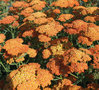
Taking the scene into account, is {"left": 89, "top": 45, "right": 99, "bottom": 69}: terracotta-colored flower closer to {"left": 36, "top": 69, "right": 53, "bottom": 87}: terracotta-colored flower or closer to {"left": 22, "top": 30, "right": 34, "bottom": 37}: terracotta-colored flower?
{"left": 36, "top": 69, "right": 53, "bottom": 87}: terracotta-colored flower

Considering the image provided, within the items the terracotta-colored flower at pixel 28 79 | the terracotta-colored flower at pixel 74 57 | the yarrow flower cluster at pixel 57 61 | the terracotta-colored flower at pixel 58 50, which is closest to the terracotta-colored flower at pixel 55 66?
the yarrow flower cluster at pixel 57 61

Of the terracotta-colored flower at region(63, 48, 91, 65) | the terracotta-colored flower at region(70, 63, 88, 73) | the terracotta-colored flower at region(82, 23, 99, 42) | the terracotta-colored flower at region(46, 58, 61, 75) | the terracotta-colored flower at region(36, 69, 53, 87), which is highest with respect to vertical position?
the terracotta-colored flower at region(82, 23, 99, 42)

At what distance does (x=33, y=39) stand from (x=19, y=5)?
355cm

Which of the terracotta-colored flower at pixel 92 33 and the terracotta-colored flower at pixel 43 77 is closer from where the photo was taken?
the terracotta-colored flower at pixel 43 77

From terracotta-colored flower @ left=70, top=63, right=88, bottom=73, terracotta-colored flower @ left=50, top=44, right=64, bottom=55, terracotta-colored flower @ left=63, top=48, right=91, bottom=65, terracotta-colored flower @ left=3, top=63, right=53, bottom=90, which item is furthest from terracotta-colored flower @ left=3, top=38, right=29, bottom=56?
terracotta-colored flower @ left=70, top=63, right=88, bottom=73

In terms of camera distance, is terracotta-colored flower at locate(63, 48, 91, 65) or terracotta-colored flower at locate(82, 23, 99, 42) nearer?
terracotta-colored flower at locate(63, 48, 91, 65)

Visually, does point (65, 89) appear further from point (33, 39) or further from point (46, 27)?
point (33, 39)

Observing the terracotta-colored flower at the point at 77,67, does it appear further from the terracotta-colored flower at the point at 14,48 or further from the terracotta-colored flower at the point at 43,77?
the terracotta-colored flower at the point at 14,48

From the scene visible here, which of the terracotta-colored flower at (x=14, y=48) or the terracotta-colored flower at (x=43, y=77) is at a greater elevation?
the terracotta-colored flower at (x=14, y=48)

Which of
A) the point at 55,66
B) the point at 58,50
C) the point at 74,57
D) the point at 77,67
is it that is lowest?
the point at 58,50

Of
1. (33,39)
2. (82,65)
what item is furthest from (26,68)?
(33,39)

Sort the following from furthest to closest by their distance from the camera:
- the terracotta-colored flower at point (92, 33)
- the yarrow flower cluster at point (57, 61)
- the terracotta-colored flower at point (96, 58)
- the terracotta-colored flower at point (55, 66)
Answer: the terracotta-colored flower at point (92, 33), the terracotta-colored flower at point (55, 66), the terracotta-colored flower at point (96, 58), the yarrow flower cluster at point (57, 61)

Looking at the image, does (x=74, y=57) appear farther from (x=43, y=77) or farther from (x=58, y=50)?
(x=58, y=50)

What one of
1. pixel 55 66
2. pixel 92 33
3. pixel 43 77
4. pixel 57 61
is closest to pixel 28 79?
pixel 43 77
